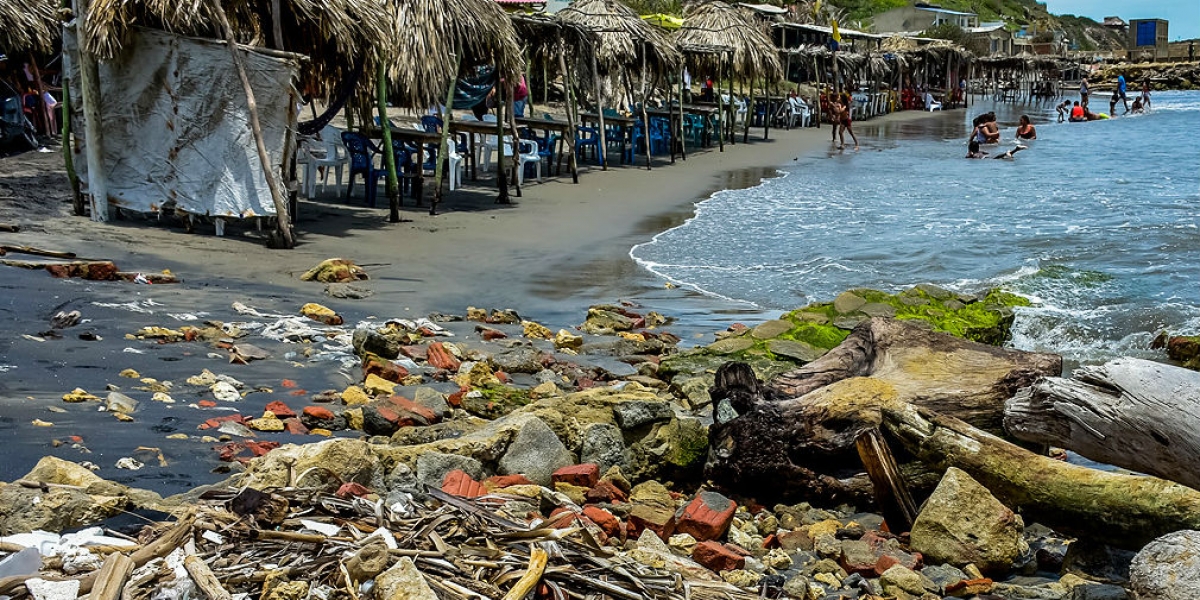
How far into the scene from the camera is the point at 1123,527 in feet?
15.2

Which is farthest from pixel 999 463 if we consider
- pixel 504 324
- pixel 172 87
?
pixel 172 87

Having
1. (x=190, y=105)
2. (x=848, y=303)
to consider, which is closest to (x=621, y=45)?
(x=190, y=105)

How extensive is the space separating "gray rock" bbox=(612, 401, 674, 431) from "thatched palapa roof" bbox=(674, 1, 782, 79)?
2306cm

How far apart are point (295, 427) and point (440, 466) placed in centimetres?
129

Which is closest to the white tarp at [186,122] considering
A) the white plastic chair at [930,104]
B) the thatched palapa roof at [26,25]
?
the thatched palapa roof at [26,25]

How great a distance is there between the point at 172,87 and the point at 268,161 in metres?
1.29

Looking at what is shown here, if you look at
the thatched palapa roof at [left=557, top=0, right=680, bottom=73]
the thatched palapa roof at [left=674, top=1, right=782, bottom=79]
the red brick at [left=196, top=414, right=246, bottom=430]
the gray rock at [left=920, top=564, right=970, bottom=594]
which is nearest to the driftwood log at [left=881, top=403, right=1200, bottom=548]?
the gray rock at [left=920, top=564, right=970, bottom=594]

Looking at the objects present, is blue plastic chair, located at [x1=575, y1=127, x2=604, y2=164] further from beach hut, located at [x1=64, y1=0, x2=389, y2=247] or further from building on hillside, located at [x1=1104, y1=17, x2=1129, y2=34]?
building on hillside, located at [x1=1104, y1=17, x2=1129, y2=34]

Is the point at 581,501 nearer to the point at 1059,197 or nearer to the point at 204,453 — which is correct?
the point at 204,453

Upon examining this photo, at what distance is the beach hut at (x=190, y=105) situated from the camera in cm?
1077

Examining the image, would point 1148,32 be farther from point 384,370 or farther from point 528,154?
point 384,370

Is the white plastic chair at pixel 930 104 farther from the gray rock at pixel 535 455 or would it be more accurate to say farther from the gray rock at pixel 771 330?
the gray rock at pixel 535 455

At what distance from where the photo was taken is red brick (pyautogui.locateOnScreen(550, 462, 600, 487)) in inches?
200

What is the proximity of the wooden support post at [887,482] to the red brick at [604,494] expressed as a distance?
117cm
